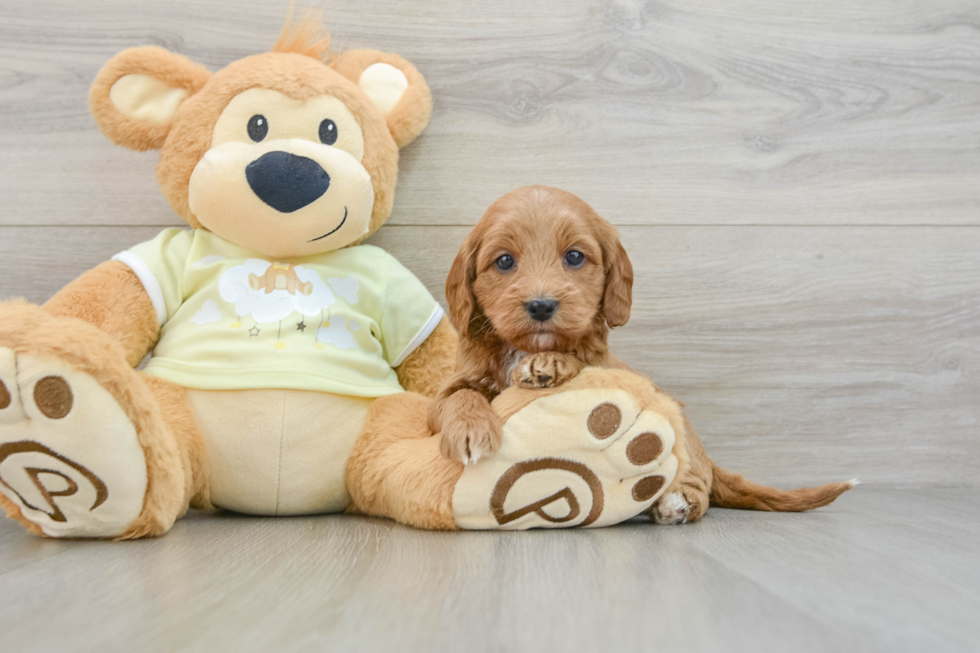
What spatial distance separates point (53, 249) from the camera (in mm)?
1530

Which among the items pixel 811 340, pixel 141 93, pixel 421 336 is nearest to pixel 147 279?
pixel 141 93

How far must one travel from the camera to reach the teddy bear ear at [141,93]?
127 centimetres

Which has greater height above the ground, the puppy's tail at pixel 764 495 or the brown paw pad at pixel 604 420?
the brown paw pad at pixel 604 420

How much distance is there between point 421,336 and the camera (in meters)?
1.35

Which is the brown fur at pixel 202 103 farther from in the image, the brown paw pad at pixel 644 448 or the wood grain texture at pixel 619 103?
the brown paw pad at pixel 644 448

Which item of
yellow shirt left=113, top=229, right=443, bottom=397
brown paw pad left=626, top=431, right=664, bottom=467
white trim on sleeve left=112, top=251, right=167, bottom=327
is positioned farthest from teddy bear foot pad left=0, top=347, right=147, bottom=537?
brown paw pad left=626, top=431, right=664, bottom=467

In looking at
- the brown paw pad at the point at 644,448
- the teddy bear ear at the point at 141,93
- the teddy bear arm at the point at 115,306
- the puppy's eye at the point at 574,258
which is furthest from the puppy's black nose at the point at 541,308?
the teddy bear ear at the point at 141,93

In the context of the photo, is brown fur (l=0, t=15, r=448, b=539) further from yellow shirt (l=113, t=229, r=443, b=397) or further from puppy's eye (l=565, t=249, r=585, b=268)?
puppy's eye (l=565, t=249, r=585, b=268)

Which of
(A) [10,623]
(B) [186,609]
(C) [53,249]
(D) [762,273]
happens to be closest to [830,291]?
(D) [762,273]

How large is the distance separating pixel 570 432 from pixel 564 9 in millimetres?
1040

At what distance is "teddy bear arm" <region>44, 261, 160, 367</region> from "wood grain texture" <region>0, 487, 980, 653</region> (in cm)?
33

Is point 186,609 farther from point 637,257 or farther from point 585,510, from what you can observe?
point 637,257

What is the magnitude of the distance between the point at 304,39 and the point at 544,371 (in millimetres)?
836

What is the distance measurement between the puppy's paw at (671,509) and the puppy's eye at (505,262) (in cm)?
44
